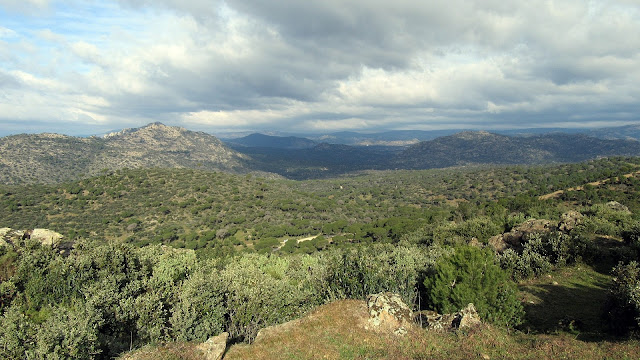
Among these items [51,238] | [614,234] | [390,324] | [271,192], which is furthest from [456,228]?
[271,192]

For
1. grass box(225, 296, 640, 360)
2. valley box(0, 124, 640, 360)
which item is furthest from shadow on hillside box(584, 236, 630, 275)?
grass box(225, 296, 640, 360)

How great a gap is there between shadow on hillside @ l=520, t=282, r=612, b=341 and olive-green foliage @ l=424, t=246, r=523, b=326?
169 cm

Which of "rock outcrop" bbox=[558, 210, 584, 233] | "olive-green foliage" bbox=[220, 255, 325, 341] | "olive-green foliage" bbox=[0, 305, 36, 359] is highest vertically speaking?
"olive-green foliage" bbox=[0, 305, 36, 359]

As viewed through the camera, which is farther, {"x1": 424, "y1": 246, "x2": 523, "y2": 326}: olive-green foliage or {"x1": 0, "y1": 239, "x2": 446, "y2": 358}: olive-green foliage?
{"x1": 424, "y1": 246, "x2": 523, "y2": 326}: olive-green foliage

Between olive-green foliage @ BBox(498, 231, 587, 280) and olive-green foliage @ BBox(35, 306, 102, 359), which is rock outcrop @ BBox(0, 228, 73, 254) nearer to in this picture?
olive-green foliage @ BBox(35, 306, 102, 359)

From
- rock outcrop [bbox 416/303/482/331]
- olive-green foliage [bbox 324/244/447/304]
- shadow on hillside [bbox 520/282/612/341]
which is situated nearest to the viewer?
shadow on hillside [bbox 520/282/612/341]

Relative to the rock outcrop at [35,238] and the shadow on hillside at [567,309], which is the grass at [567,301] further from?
the rock outcrop at [35,238]

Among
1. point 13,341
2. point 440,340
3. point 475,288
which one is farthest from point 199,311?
point 475,288

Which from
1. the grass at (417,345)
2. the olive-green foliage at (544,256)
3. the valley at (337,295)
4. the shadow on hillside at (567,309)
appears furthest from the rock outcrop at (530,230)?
the grass at (417,345)

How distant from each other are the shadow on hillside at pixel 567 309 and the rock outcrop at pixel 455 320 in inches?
141

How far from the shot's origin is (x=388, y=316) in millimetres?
20469

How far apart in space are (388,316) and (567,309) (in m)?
14.1

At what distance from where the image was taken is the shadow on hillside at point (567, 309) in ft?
62.9

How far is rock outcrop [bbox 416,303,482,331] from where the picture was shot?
19.3 meters
